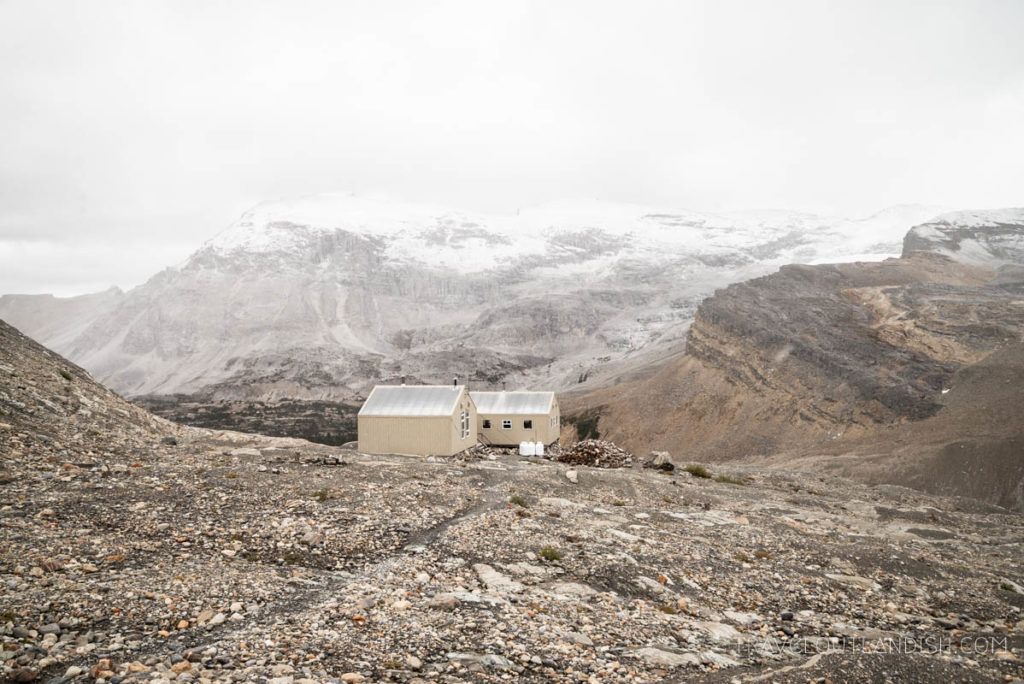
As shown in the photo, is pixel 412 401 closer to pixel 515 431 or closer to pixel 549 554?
pixel 515 431

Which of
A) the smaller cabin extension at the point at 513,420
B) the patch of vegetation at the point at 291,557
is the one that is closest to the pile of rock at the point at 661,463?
the smaller cabin extension at the point at 513,420

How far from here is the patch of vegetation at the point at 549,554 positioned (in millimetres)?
13672

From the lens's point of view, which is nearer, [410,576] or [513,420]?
[410,576]

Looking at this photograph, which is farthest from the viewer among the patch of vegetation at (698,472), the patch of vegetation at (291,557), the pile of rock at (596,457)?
the pile of rock at (596,457)

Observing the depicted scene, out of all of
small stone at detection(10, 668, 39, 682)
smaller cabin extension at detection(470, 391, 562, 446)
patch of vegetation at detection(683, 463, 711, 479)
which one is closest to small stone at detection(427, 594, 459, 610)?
small stone at detection(10, 668, 39, 682)

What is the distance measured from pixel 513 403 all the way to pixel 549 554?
3520cm

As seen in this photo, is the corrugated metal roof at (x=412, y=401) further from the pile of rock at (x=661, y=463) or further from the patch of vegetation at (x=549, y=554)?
the patch of vegetation at (x=549, y=554)

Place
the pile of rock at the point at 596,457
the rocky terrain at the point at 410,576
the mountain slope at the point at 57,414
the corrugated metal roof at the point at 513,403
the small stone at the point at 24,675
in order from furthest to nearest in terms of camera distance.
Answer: the corrugated metal roof at the point at 513,403 < the pile of rock at the point at 596,457 < the mountain slope at the point at 57,414 < the rocky terrain at the point at 410,576 < the small stone at the point at 24,675

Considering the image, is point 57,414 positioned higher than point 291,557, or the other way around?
point 57,414

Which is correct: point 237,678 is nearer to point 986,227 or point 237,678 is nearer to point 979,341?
point 979,341

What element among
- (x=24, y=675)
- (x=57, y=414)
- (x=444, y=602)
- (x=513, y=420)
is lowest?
(x=513, y=420)

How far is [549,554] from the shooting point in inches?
540

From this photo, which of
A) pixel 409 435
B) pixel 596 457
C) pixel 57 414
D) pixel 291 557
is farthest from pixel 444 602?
pixel 409 435

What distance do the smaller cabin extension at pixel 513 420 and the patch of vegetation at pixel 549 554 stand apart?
33.0 m
